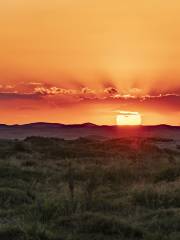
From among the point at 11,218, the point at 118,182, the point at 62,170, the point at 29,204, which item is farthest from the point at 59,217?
the point at 62,170

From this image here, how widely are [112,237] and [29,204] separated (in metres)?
3.94

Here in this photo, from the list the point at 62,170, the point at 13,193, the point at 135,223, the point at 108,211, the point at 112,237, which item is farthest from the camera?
the point at 62,170

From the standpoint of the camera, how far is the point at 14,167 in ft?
70.2

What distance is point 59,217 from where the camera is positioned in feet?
38.5

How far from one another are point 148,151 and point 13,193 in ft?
82.4

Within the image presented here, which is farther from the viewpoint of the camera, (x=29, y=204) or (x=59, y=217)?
(x=29, y=204)

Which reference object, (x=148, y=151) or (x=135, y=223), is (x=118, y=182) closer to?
(x=135, y=223)

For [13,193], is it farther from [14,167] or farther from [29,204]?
[14,167]

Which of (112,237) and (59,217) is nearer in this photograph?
(112,237)

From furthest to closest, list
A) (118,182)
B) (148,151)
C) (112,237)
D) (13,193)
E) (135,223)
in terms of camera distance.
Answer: (148,151), (118,182), (13,193), (135,223), (112,237)

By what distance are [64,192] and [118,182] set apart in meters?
4.84

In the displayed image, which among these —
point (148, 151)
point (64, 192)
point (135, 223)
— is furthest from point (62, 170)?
point (148, 151)

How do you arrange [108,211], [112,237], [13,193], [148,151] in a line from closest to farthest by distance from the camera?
[112,237] → [108,211] → [13,193] → [148,151]

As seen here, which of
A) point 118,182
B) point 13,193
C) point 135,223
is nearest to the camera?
point 135,223
